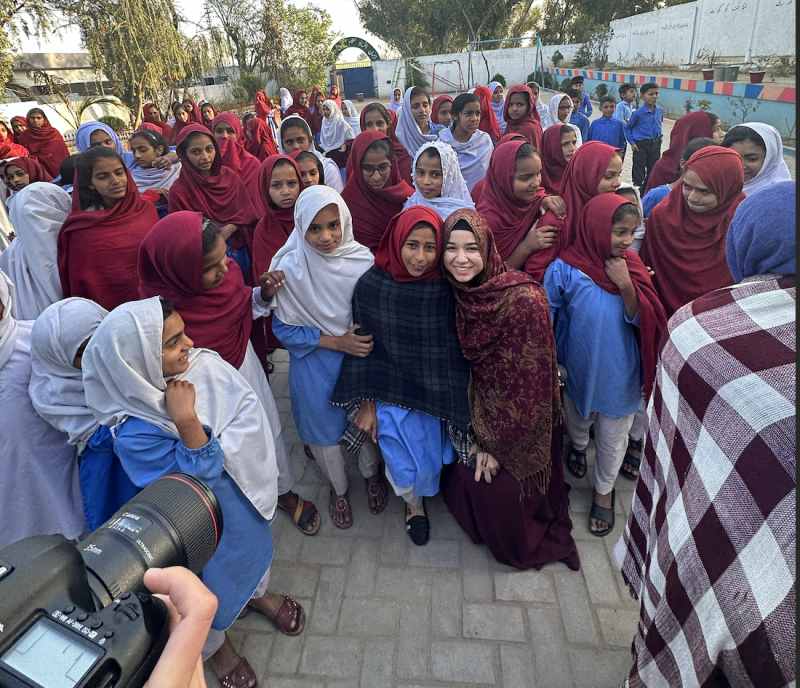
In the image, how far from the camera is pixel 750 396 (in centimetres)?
80

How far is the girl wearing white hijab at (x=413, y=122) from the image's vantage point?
5590 mm

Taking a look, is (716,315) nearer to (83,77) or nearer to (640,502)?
(640,502)

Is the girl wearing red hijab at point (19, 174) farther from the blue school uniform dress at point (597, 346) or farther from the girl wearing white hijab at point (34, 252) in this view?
the blue school uniform dress at point (597, 346)

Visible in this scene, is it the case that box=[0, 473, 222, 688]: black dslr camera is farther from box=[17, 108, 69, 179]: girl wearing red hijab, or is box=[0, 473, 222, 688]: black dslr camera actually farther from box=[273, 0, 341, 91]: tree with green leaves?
box=[273, 0, 341, 91]: tree with green leaves

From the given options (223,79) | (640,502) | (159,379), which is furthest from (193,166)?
(223,79)

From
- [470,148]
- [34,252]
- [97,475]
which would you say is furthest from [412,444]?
[470,148]

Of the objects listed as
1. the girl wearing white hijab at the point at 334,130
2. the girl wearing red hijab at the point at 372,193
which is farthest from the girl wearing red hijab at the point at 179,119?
the girl wearing red hijab at the point at 372,193

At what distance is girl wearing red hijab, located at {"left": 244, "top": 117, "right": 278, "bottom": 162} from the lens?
254 inches

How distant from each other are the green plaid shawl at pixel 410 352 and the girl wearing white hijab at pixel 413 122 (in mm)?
3915

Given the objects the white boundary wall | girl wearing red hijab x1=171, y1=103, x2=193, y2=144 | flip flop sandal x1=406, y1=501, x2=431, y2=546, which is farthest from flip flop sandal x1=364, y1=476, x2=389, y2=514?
the white boundary wall

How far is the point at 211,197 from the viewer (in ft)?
12.1

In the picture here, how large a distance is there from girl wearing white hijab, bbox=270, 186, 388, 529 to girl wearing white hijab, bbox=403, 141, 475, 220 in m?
0.89

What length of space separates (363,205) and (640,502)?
260cm

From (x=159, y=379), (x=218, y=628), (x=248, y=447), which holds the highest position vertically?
(x=159, y=379)
